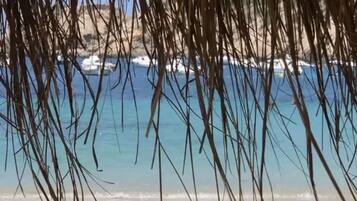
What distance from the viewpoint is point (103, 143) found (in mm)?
11922

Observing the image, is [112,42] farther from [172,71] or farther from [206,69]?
[206,69]

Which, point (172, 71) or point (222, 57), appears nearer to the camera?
point (222, 57)

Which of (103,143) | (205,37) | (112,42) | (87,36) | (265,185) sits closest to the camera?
(205,37)

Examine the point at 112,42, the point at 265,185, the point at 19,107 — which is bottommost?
the point at 265,185

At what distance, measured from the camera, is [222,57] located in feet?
3.58

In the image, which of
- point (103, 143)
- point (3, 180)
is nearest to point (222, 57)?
point (3, 180)

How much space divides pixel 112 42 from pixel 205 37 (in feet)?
1.09

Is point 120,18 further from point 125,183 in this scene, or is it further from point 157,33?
point 125,183

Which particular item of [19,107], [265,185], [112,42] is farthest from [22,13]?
[265,185]

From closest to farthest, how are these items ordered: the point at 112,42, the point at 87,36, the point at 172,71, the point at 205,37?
1. the point at 205,37
2. the point at 172,71
3. the point at 112,42
4. the point at 87,36

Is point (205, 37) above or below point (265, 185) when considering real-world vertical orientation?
above

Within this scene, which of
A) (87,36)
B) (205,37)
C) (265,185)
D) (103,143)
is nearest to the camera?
(205,37)

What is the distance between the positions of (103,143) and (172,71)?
10.8 metres

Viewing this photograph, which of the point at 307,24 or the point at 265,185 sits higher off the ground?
the point at 307,24
